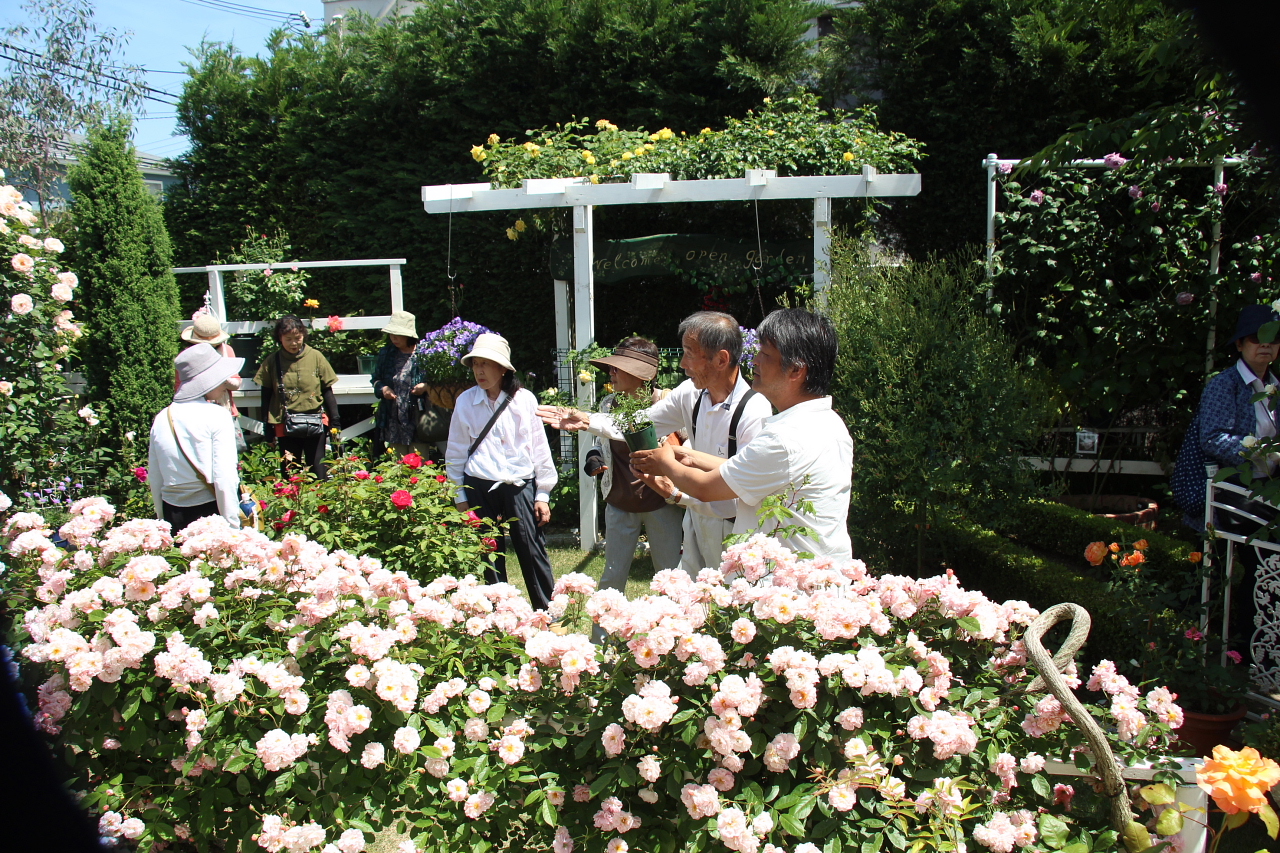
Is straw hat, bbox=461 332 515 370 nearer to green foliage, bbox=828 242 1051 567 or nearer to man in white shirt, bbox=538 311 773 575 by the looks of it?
man in white shirt, bbox=538 311 773 575

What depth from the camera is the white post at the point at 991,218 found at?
18.3ft

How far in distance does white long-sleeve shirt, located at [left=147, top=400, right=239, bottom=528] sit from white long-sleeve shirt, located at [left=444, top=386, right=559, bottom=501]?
3.25 ft

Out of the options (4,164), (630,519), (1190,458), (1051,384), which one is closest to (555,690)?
(630,519)

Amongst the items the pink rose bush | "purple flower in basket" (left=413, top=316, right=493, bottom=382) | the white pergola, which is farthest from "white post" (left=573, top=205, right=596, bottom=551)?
the pink rose bush

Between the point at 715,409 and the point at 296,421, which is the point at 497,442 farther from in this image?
the point at 296,421

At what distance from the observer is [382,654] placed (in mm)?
1649

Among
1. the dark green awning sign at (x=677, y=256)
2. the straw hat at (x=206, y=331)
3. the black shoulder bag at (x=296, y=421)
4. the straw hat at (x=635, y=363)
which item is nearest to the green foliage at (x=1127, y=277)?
the dark green awning sign at (x=677, y=256)

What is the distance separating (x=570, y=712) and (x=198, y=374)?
2951 millimetres

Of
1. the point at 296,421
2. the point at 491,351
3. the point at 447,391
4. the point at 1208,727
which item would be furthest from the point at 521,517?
the point at 1208,727

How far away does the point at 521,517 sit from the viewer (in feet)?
14.0

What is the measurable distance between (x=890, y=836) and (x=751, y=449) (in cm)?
108

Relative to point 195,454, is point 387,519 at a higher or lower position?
lower

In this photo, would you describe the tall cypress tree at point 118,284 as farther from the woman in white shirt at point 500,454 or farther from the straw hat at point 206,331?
the woman in white shirt at point 500,454

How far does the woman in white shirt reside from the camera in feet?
13.9
